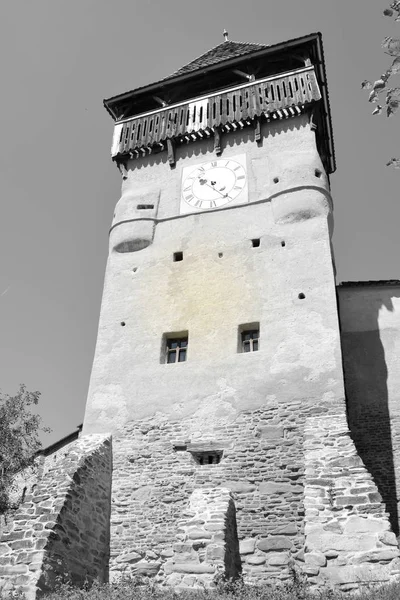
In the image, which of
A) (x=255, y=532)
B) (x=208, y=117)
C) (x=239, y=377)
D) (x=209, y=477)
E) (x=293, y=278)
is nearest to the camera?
(x=255, y=532)

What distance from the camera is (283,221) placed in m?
14.6

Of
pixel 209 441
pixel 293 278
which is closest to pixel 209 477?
pixel 209 441

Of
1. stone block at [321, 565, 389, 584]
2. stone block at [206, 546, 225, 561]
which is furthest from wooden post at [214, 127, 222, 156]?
stone block at [321, 565, 389, 584]

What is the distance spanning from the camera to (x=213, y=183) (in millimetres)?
16250

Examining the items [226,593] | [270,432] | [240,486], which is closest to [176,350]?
[270,432]

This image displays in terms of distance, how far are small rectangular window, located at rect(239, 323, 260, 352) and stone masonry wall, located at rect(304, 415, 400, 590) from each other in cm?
313

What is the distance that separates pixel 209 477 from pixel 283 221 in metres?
6.66

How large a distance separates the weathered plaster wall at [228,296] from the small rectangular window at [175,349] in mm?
256

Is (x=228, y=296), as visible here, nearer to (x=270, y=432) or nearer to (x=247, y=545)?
(x=270, y=432)

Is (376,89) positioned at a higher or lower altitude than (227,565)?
higher

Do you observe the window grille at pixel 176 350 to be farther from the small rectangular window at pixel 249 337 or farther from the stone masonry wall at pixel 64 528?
the stone masonry wall at pixel 64 528

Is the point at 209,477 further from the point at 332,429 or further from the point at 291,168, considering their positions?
the point at 291,168

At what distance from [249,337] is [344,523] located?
17.1 feet

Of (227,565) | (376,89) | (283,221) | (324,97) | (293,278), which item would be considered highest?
(324,97)
